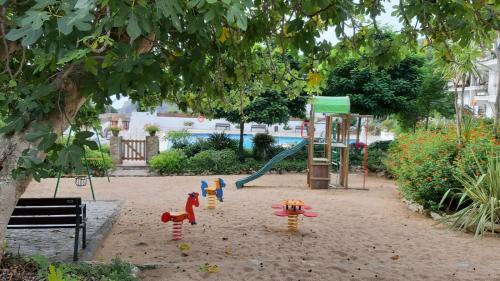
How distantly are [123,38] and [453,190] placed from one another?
7844 mm

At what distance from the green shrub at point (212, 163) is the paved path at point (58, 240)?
8.91 meters

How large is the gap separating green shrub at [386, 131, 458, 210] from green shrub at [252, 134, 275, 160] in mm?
9037

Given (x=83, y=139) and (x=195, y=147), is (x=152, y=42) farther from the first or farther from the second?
(x=195, y=147)

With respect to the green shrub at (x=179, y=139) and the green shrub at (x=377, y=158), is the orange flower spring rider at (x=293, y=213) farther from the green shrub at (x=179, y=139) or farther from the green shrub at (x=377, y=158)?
the green shrub at (x=179, y=139)

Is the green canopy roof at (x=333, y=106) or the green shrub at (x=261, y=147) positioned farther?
the green shrub at (x=261, y=147)

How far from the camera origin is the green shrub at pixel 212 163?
56.9 feet

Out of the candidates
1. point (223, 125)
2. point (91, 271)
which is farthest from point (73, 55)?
point (223, 125)

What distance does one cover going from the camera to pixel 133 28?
1.77 m

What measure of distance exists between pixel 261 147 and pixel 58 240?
13.4 m

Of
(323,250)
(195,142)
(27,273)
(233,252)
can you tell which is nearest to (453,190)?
(323,250)

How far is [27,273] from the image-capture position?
4.38 m

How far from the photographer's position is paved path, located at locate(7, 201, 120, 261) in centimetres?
575

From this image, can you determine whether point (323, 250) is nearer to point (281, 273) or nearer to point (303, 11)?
point (281, 273)

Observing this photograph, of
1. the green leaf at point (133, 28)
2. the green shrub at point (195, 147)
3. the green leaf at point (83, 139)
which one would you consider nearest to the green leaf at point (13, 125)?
the green leaf at point (83, 139)
